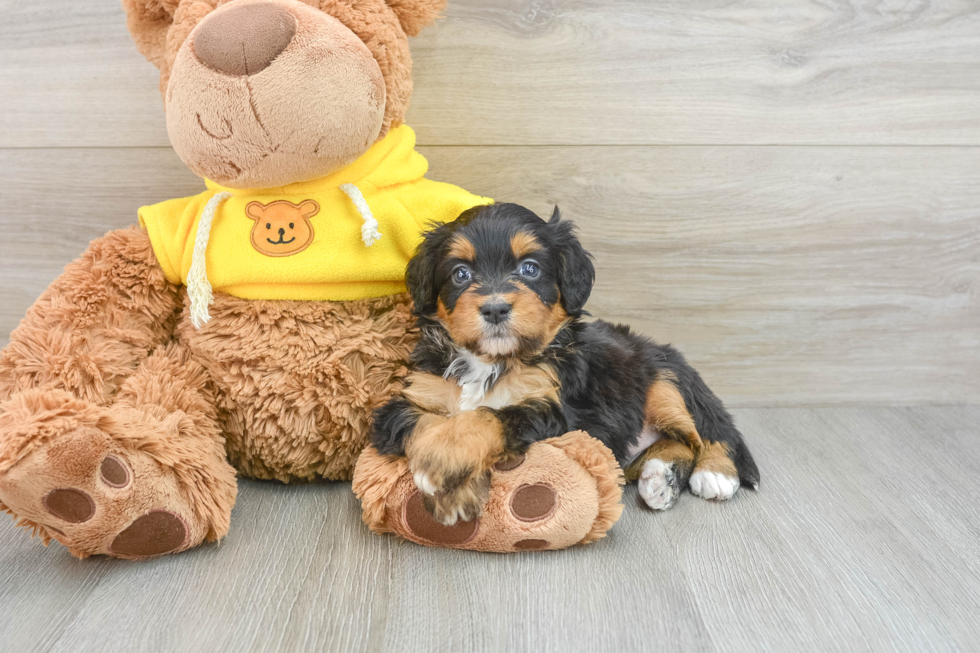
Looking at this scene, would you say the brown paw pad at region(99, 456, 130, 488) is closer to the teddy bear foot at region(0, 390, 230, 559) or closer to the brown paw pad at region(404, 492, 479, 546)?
the teddy bear foot at region(0, 390, 230, 559)

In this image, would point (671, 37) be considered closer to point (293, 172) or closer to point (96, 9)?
point (293, 172)

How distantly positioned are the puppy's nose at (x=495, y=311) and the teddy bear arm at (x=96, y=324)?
0.87 meters

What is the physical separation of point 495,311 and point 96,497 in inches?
33.0

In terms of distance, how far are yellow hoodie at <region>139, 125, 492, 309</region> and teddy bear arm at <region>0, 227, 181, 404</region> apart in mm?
60

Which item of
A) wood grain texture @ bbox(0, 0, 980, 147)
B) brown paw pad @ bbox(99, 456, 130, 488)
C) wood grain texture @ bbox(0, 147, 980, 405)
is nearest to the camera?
brown paw pad @ bbox(99, 456, 130, 488)

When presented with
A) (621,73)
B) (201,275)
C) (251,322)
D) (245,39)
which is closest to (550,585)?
(251,322)

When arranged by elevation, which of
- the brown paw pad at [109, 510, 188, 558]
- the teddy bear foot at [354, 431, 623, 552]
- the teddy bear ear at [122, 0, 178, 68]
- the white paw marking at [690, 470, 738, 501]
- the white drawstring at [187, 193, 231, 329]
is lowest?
the white paw marking at [690, 470, 738, 501]

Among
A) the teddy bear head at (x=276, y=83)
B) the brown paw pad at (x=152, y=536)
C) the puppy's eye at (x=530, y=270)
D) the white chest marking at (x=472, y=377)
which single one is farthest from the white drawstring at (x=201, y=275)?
the puppy's eye at (x=530, y=270)

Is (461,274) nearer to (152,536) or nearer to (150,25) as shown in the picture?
(152,536)

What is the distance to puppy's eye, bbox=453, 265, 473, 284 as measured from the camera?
161 cm

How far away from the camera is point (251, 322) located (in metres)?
1.77

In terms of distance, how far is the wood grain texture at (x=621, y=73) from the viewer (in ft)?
7.09

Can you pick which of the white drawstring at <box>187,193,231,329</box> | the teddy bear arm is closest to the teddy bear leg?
the teddy bear arm

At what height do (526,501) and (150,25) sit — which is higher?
(150,25)
